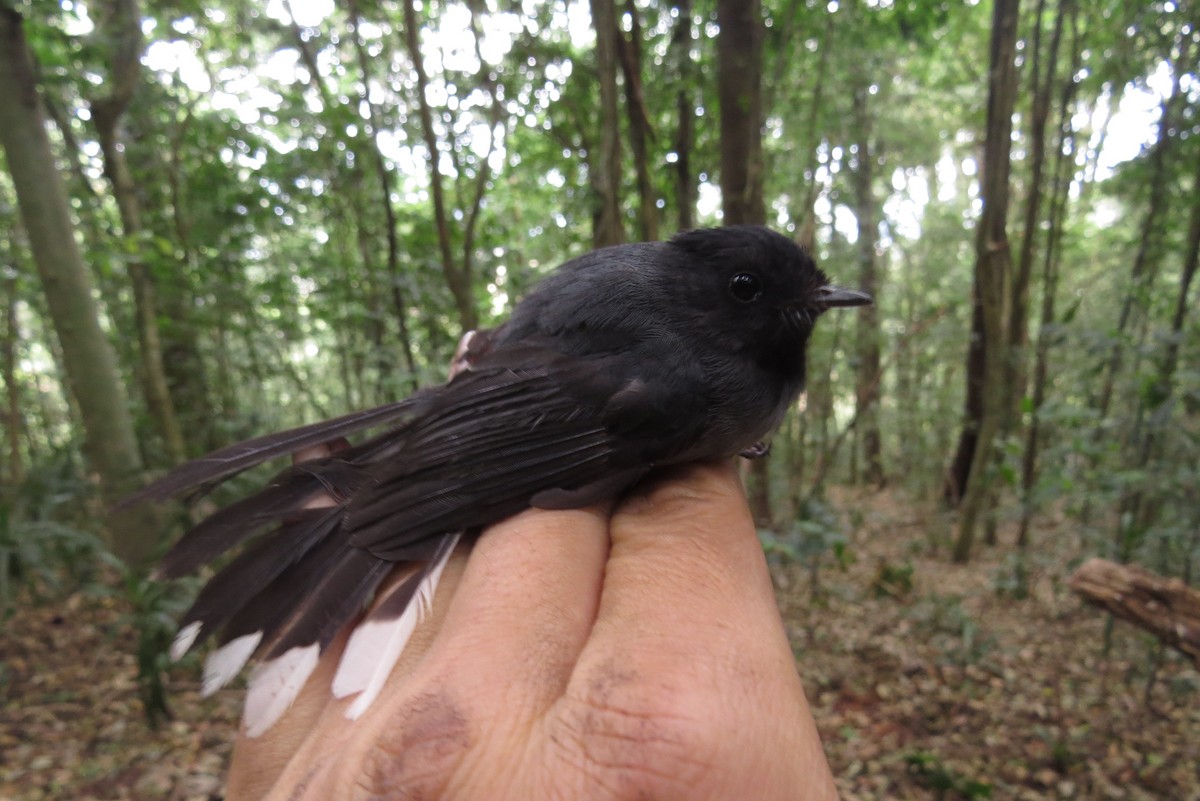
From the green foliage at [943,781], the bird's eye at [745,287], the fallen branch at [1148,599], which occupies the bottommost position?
the green foliage at [943,781]

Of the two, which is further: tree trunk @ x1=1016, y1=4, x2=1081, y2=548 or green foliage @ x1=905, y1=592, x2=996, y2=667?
tree trunk @ x1=1016, y1=4, x2=1081, y2=548

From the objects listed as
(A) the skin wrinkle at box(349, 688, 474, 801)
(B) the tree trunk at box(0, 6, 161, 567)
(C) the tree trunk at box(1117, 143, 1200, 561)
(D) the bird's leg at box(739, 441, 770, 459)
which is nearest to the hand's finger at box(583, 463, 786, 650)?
(A) the skin wrinkle at box(349, 688, 474, 801)

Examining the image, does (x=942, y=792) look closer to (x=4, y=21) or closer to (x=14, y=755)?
(x=14, y=755)

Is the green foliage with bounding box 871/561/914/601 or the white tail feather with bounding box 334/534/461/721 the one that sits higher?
the white tail feather with bounding box 334/534/461/721

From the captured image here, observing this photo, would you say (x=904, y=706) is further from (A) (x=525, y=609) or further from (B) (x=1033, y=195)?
(B) (x=1033, y=195)

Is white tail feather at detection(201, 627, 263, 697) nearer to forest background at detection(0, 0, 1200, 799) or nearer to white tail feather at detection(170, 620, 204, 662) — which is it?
white tail feather at detection(170, 620, 204, 662)

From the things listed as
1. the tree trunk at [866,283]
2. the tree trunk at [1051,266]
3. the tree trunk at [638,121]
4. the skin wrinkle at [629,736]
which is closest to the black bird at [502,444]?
the skin wrinkle at [629,736]

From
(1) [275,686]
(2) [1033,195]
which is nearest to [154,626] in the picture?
(1) [275,686]

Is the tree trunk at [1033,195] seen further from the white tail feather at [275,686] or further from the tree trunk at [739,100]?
the white tail feather at [275,686]
